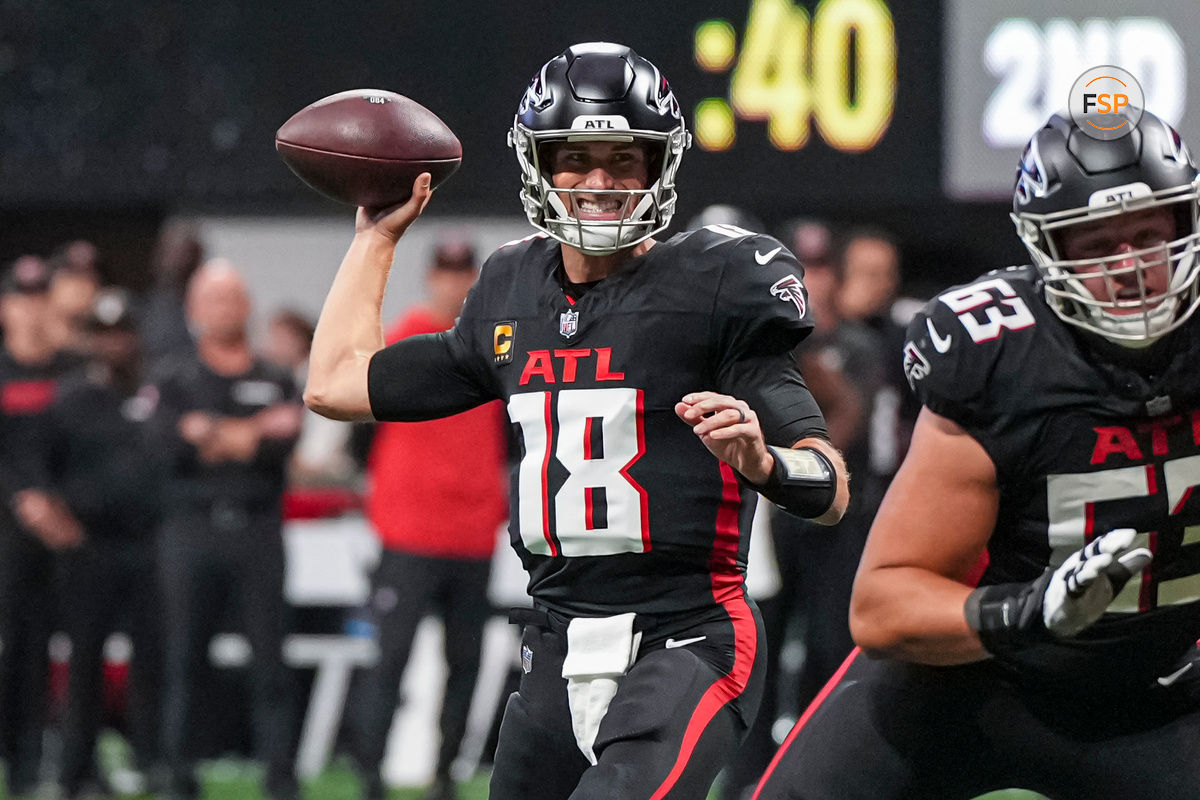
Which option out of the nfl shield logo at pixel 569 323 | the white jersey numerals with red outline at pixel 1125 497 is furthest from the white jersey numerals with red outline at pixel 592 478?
the white jersey numerals with red outline at pixel 1125 497

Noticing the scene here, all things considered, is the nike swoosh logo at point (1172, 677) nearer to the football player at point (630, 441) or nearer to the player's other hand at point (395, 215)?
the football player at point (630, 441)

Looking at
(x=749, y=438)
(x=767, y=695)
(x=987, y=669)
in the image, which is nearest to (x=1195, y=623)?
(x=987, y=669)

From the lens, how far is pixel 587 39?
7.28 m

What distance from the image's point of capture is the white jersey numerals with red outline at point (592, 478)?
2.89 metres

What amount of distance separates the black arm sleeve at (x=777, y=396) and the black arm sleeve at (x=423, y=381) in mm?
480

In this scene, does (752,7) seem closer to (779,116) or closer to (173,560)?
(779,116)

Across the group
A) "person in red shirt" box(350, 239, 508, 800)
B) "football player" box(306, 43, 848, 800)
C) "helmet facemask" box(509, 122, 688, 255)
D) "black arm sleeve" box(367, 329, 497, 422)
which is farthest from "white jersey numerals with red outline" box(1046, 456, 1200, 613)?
"person in red shirt" box(350, 239, 508, 800)

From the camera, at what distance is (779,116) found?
23.9 ft

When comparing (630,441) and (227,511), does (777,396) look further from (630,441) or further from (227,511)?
(227,511)

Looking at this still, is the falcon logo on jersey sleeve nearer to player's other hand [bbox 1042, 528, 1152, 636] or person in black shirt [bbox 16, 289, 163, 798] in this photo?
player's other hand [bbox 1042, 528, 1152, 636]

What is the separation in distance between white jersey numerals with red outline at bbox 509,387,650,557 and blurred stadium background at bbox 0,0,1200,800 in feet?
13.4

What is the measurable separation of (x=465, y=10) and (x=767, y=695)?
331cm

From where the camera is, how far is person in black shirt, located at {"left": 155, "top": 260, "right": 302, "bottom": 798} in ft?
18.7

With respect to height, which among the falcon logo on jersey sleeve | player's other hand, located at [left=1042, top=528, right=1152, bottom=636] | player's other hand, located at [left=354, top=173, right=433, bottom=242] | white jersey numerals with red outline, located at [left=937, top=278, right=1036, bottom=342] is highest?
player's other hand, located at [left=354, top=173, right=433, bottom=242]
